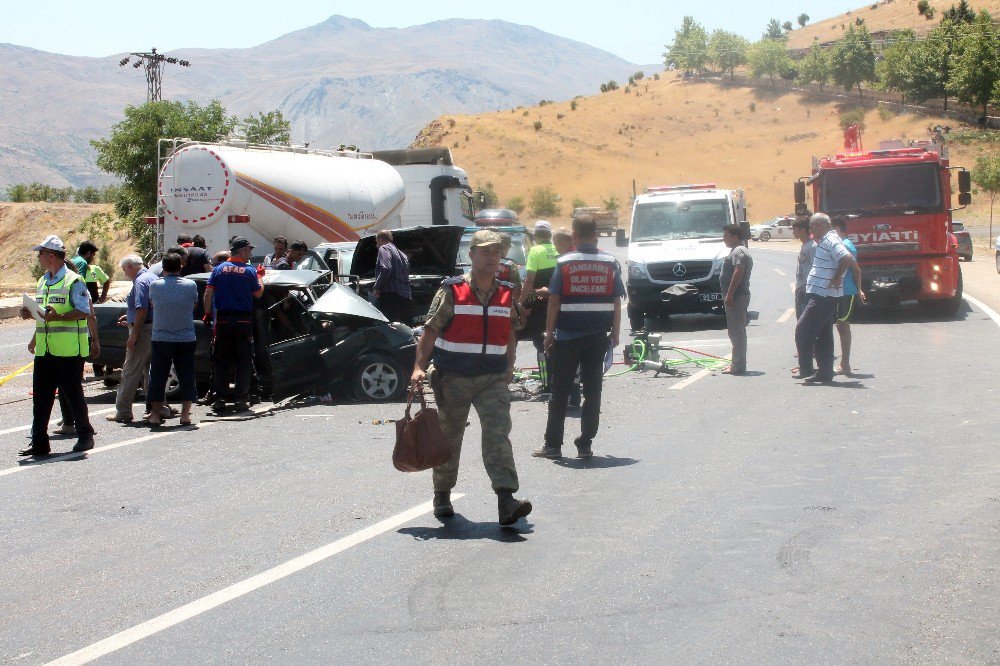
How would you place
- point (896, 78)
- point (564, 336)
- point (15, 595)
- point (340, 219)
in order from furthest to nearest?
point (896, 78), point (340, 219), point (564, 336), point (15, 595)

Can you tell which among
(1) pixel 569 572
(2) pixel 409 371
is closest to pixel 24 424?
(2) pixel 409 371

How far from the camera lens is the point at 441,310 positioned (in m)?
6.99

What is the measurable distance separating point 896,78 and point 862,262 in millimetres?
95041

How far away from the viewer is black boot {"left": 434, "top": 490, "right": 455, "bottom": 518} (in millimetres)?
7121

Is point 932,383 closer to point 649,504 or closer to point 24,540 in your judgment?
point 649,504

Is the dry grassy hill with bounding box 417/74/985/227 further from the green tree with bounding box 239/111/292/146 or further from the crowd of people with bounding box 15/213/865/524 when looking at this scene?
the crowd of people with bounding box 15/213/865/524

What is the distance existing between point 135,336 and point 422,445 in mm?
5986

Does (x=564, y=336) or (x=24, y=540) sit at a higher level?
(x=564, y=336)

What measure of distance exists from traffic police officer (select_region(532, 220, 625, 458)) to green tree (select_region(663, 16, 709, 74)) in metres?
146

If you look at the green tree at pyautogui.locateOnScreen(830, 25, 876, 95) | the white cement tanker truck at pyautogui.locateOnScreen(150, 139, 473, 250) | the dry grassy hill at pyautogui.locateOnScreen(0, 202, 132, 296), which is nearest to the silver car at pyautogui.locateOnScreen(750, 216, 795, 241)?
the dry grassy hill at pyautogui.locateOnScreen(0, 202, 132, 296)

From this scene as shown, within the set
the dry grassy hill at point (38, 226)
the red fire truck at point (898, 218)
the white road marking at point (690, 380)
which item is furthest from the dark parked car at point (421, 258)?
the dry grassy hill at point (38, 226)

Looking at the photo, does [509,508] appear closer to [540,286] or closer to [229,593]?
[229,593]

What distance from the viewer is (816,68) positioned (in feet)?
415

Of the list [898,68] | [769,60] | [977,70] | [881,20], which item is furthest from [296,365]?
[881,20]
